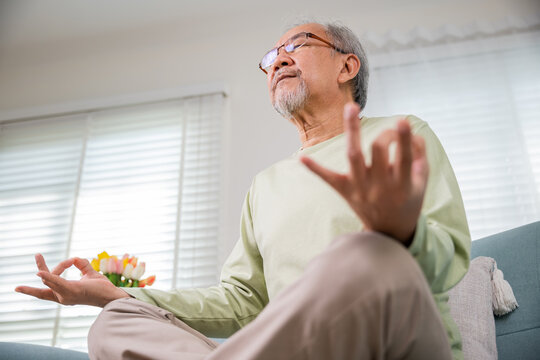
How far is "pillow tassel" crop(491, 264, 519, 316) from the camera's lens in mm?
1518

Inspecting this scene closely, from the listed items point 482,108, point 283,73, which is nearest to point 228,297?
point 283,73

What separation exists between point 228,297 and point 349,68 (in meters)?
0.85

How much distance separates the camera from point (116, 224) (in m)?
3.26

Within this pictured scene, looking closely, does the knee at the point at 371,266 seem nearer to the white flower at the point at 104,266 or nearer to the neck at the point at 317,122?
the neck at the point at 317,122

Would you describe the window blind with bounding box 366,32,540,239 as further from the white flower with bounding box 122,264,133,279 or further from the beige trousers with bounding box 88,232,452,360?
the beige trousers with bounding box 88,232,452,360

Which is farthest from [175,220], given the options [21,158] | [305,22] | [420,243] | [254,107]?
[420,243]

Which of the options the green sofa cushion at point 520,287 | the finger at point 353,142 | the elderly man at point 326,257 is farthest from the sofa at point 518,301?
the finger at point 353,142

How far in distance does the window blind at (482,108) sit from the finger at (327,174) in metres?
2.29

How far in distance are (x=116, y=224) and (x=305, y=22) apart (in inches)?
73.6

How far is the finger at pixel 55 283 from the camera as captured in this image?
1146mm

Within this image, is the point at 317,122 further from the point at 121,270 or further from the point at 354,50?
the point at 121,270

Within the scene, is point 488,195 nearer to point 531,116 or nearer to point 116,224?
point 531,116

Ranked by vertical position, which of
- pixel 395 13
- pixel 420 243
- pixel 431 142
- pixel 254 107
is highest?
pixel 395 13

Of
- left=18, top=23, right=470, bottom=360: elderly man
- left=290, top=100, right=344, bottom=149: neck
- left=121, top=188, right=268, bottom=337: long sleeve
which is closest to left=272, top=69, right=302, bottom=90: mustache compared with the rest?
left=18, top=23, right=470, bottom=360: elderly man
